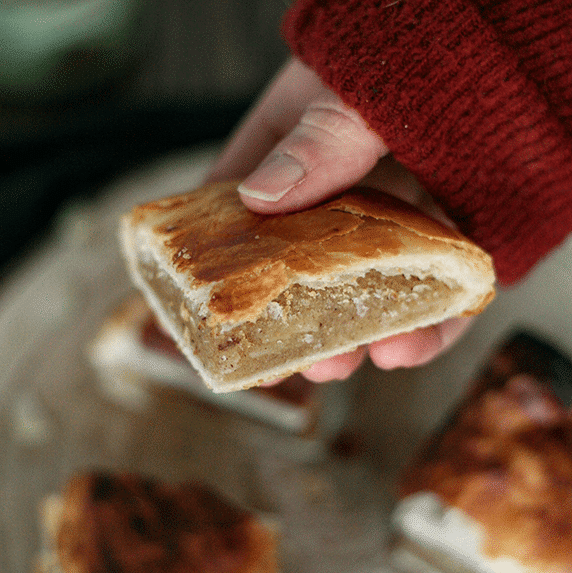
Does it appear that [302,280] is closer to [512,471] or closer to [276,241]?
[276,241]

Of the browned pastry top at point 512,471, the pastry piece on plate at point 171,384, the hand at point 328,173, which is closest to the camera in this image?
the hand at point 328,173

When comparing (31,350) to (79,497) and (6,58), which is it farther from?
(6,58)

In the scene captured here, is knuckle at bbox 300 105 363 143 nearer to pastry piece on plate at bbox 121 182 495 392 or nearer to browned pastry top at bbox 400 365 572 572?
pastry piece on plate at bbox 121 182 495 392

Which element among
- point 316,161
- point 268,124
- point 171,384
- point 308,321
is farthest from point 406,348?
point 171,384

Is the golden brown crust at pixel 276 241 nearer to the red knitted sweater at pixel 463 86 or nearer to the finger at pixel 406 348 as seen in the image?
the red knitted sweater at pixel 463 86

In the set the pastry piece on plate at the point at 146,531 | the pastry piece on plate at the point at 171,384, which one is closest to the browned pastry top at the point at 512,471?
the pastry piece on plate at the point at 171,384

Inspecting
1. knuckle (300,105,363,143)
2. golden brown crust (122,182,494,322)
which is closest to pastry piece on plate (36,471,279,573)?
golden brown crust (122,182,494,322)
